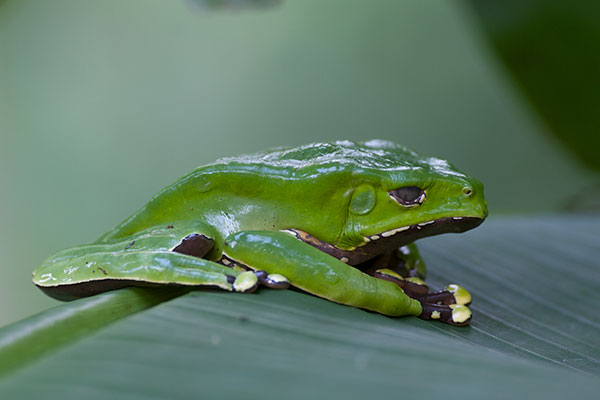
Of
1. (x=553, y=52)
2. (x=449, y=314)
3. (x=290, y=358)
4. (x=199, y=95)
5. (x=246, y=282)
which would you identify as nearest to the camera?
(x=290, y=358)

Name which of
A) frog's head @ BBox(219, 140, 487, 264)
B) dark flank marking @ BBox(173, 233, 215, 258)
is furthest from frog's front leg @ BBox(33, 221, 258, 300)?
frog's head @ BBox(219, 140, 487, 264)

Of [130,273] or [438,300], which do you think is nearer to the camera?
[130,273]

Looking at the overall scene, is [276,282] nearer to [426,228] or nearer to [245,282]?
[245,282]

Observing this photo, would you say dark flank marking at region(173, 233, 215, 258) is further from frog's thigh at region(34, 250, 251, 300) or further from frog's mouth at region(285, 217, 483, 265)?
frog's mouth at region(285, 217, 483, 265)

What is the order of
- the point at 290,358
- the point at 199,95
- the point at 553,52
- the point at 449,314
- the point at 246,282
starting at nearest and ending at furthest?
the point at 290,358
the point at 246,282
the point at 449,314
the point at 553,52
the point at 199,95

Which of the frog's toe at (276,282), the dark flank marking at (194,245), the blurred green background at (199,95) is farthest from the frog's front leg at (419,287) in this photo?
the blurred green background at (199,95)

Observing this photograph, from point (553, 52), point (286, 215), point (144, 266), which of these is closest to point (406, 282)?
point (286, 215)

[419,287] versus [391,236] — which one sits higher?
[391,236]
